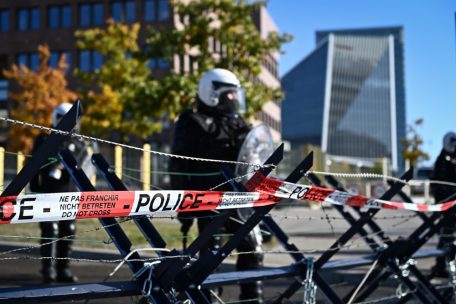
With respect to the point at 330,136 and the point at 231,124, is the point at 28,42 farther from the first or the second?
the point at 330,136

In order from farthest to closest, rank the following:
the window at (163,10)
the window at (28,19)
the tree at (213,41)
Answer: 1. the window at (28,19)
2. the window at (163,10)
3. the tree at (213,41)

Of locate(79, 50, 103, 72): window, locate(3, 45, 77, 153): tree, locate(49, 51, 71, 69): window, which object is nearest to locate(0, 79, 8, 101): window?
locate(49, 51, 71, 69): window

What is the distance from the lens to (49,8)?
54250 millimetres

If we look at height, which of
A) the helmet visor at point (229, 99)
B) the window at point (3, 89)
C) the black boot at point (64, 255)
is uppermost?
the window at point (3, 89)

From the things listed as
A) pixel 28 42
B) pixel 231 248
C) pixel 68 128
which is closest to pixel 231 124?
pixel 231 248

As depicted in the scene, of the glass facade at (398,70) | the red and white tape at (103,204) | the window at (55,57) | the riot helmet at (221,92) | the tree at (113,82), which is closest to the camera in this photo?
the red and white tape at (103,204)

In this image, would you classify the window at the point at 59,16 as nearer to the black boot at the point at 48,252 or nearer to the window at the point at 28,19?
the window at the point at 28,19

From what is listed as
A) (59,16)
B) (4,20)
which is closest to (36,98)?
(59,16)

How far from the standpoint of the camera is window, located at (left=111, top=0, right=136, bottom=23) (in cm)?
5153

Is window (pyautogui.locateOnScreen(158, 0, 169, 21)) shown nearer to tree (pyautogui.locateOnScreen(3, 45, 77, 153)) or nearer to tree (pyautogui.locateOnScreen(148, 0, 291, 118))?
tree (pyautogui.locateOnScreen(3, 45, 77, 153))

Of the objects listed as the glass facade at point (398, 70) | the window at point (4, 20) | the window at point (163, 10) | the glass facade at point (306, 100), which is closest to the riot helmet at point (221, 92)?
the window at point (163, 10)

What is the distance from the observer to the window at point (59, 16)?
53750 millimetres

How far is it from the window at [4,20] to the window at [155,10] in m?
12.0

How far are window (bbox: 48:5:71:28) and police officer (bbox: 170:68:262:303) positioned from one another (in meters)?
50.4
